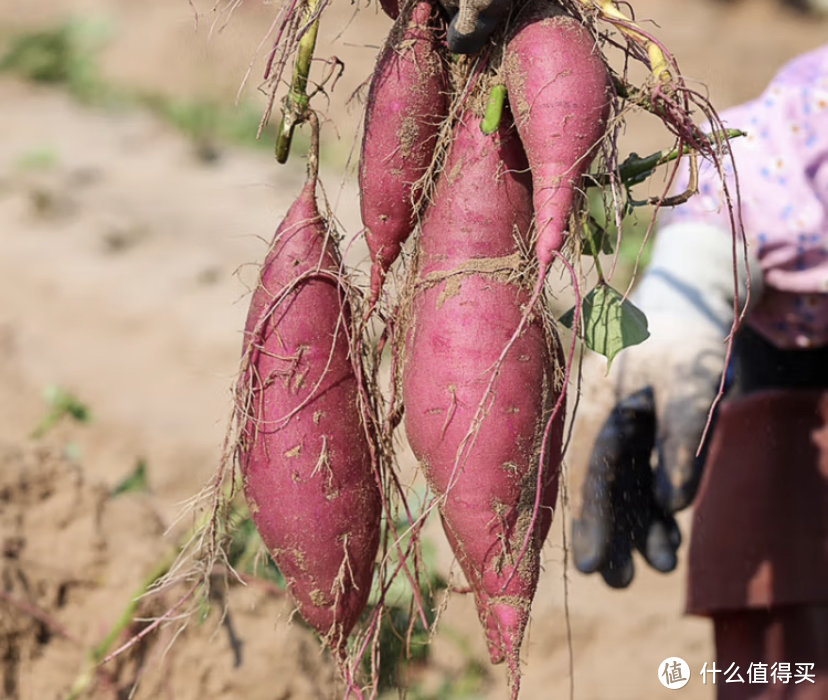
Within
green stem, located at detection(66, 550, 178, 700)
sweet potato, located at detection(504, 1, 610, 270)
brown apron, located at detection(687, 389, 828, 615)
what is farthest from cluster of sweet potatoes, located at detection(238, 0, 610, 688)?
brown apron, located at detection(687, 389, 828, 615)

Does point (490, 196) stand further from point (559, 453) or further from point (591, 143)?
point (559, 453)

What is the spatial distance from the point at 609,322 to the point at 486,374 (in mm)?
116

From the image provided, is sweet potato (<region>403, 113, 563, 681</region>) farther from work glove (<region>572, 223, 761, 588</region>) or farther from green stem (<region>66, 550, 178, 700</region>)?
green stem (<region>66, 550, 178, 700</region>)

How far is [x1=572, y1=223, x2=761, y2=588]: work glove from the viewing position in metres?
1.31

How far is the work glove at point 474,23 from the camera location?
838 mm

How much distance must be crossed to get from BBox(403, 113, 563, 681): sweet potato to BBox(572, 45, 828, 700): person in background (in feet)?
1.38

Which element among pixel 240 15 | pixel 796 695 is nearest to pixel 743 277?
pixel 796 695

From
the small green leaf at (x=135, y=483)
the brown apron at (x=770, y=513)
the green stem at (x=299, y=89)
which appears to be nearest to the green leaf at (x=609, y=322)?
the green stem at (x=299, y=89)

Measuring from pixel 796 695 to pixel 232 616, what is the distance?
30.1 inches

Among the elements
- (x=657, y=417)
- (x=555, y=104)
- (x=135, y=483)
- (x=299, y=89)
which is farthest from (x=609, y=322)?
(x=135, y=483)

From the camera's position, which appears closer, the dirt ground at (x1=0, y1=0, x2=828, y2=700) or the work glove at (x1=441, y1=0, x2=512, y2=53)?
the work glove at (x1=441, y1=0, x2=512, y2=53)

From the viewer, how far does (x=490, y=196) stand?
905 mm

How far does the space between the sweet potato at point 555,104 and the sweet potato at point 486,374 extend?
1.8 inches

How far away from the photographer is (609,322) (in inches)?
36.1
